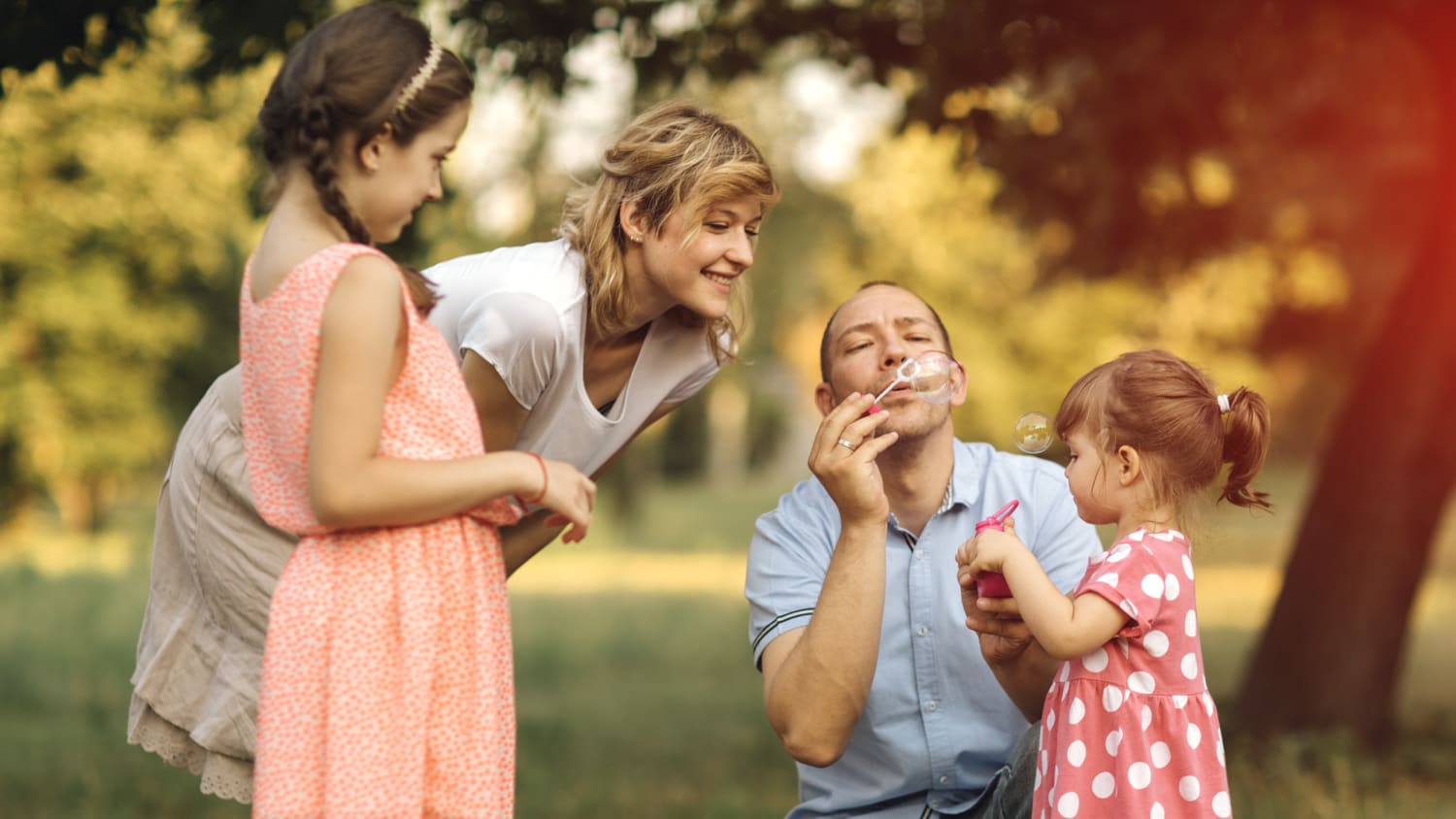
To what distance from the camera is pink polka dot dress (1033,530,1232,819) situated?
9.29 ft

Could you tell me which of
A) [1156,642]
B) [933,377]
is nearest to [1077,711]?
[1156,642]

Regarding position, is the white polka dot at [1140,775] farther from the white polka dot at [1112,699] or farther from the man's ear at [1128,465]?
the man's ear at [1128,465]

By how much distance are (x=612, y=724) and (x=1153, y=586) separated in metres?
6.61

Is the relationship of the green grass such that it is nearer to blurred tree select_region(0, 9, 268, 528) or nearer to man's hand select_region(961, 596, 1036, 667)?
man's hand select_region(961, 596, 1036, 667)

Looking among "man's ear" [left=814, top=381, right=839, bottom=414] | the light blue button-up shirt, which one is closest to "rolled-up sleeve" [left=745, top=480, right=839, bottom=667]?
the light blue button-up shirt

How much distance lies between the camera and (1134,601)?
111 inches

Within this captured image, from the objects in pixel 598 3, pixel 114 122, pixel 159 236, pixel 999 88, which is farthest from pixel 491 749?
pixel 159 236

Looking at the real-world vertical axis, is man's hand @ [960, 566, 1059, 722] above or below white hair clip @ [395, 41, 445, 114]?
below

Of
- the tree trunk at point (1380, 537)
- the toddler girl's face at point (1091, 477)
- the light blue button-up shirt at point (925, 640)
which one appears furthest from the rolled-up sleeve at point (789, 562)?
the tree trunk at point (1380, 537)

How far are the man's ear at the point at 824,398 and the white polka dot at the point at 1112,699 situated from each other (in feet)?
3.67

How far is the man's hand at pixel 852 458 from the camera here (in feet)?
10.3

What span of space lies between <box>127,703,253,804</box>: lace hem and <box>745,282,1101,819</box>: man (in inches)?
46.0

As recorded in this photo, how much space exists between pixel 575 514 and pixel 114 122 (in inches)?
802

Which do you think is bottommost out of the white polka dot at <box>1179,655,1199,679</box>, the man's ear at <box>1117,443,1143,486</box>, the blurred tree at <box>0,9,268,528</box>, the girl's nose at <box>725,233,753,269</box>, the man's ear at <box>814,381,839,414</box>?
the white polka dot at <box>1179,655,1199,679</box>
